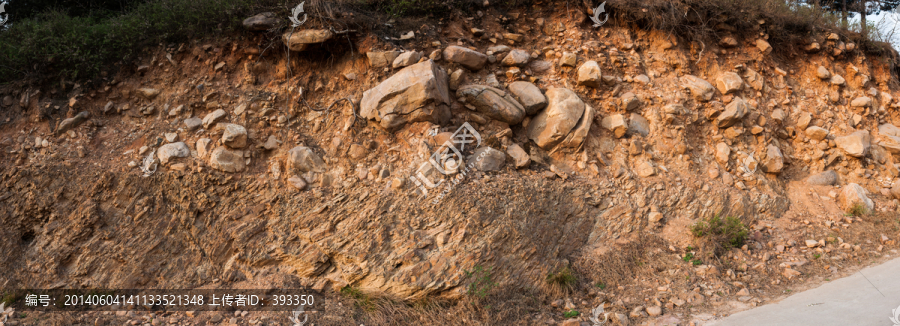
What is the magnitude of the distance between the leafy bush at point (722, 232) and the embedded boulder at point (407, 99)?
267 centimetres

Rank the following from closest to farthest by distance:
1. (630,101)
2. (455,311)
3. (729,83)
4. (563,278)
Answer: (455,311), (563,278), (630,101), (729,83)

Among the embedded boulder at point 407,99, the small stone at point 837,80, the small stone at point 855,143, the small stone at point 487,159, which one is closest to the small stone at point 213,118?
the embedded boulder at point 407,99

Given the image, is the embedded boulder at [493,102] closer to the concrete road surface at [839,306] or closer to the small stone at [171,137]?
the concrete road surface at [839,306]

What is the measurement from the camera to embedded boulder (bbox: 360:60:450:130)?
409cm

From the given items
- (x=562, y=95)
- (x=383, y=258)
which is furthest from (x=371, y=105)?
(x=562, y=95)

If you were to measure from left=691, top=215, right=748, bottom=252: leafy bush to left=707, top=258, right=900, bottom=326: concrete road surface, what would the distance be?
2.26ft

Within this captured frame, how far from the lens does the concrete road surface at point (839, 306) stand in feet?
10.4

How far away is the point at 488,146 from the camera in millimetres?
4273

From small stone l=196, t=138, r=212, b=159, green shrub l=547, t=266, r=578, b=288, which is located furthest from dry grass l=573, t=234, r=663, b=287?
small stone l=196, t=138, r=212, b=159

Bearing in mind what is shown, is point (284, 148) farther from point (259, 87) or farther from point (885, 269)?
point (885, 269)

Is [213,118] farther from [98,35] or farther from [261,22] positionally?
[98,35]

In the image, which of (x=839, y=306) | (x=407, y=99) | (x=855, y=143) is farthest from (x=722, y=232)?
(x=407, y=99)

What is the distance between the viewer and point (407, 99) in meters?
4.11
